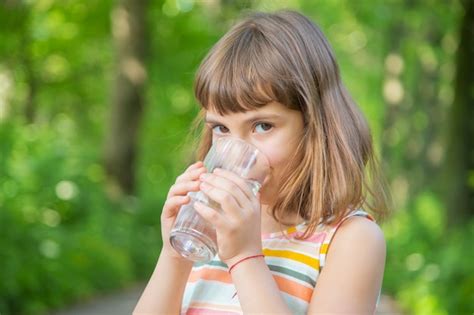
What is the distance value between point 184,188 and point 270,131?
0.86ft

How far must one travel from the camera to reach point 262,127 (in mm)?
2164

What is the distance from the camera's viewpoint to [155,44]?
1627 centimetres

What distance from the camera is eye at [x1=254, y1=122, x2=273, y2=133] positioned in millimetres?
2158

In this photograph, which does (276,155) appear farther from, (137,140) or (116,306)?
(137,140)

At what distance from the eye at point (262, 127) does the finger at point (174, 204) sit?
9.8 inches

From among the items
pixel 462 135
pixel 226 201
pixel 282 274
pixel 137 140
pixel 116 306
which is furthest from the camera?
pixel 137 140

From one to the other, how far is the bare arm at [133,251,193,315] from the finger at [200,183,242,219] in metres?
0.30

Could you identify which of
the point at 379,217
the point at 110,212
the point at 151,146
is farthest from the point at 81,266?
the point at 151,146

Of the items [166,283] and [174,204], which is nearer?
[174,204]

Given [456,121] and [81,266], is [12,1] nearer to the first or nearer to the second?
[81,266]

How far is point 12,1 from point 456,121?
954 cm

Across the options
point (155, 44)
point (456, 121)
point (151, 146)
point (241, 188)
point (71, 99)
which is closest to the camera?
point (241, 188)

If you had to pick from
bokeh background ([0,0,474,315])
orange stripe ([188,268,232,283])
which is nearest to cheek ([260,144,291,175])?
orange stripe ([188,268,232,283])

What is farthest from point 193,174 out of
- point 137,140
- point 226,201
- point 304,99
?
point 137,140
